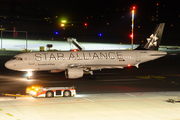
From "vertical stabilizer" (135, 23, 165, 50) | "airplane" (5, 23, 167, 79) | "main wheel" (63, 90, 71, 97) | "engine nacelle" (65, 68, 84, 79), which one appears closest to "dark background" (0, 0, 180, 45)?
"vertical stabilizer" (135, 23, 165, 50)

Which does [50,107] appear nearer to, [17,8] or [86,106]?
[86,106]

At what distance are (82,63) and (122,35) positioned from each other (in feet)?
313

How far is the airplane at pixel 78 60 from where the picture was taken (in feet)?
123

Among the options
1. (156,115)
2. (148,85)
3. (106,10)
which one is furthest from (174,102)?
(106,10)

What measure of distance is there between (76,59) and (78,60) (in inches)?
12.7

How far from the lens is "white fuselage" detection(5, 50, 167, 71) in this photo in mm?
37812

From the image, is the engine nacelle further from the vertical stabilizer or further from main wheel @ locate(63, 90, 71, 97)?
the vertical stabilizer

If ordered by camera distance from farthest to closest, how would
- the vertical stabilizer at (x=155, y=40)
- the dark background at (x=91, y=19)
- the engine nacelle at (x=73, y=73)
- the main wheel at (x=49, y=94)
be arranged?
the dark background at (x=91, y=19) → the vertical stabilizer at (x=155, y=40) → the engine nacelle at (x=73, y=73) → the main wheel at (x=49, y=94)

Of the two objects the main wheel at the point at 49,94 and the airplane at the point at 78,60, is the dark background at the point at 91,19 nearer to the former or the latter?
the airplane at the point at 78,60

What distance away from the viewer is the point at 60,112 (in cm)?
2103

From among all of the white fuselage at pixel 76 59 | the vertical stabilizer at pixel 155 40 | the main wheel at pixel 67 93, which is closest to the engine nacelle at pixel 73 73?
the white fuselage at pixel 76 59

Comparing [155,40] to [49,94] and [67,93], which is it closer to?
[67,93]

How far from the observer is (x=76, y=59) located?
129 ft

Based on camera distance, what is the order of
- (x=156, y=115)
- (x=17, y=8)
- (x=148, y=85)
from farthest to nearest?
1. (x=17, y=8)
2. (x=148, y=85)
3. (x=156, y=115)
